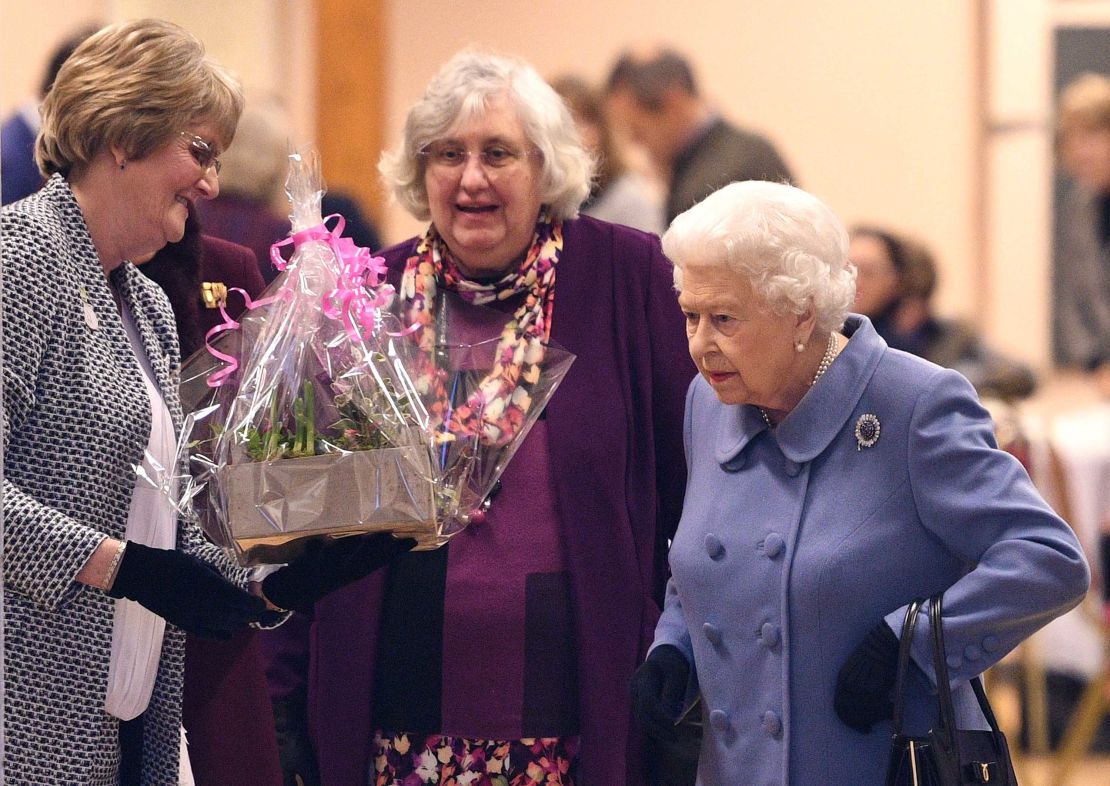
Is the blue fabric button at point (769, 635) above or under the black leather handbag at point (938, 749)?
above

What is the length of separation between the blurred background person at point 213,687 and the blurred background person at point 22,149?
3.07 ft

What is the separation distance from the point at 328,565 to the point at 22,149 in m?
2.01

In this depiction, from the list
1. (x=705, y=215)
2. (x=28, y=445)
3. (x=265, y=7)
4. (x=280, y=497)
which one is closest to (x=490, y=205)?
(x=705, y=215)

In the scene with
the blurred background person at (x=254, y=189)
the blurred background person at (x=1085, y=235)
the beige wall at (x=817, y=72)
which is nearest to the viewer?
the blurred background person at (x=254, y=189)

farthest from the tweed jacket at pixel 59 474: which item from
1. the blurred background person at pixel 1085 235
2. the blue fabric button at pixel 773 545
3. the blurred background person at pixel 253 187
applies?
the blurred background person at pixel 1085 235

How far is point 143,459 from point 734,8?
6.06 metres

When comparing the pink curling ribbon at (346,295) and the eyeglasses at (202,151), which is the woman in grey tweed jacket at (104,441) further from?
the pink curling ribbon at (346,295)

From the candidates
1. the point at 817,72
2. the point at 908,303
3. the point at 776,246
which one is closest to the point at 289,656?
the point at 776,246

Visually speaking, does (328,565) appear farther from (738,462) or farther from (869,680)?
(869,680)

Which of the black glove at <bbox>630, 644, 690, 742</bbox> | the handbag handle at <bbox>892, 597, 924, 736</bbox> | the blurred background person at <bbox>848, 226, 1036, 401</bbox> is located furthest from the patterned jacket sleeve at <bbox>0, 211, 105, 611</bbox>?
→ the blurred background person at <bbox>848, 226, 1036, 401</bbox>

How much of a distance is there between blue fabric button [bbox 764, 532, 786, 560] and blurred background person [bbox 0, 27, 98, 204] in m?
1.90

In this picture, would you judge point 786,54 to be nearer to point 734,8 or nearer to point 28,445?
point 734,8

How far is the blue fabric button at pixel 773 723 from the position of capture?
2238 mm

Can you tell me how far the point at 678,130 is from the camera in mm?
5734
